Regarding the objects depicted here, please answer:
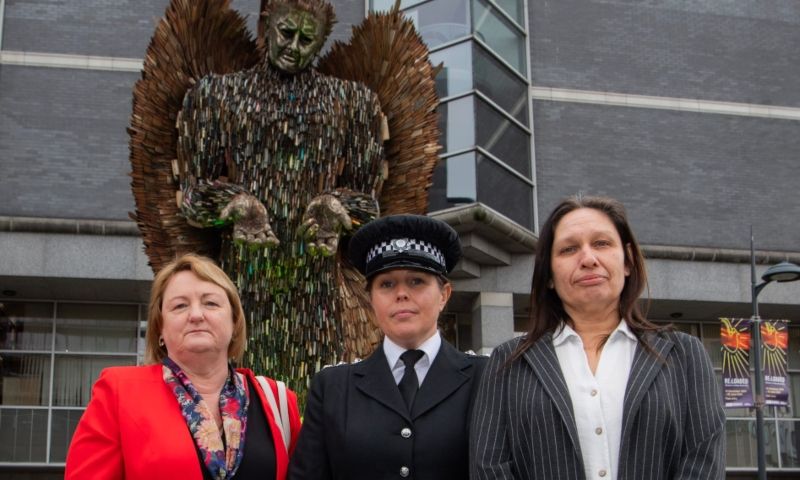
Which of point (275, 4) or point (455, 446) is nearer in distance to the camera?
point (455, 446)

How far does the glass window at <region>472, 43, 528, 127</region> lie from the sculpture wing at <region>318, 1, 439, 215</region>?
1076 cm

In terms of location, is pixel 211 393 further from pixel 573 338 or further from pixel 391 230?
pixel 573 338

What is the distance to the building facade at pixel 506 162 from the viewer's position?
49.7ft

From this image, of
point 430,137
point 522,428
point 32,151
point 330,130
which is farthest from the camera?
point 32,151

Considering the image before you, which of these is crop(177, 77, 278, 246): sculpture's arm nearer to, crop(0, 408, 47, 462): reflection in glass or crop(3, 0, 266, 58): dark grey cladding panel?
crop(3, 0, 266, 58): dark grey cladding panel

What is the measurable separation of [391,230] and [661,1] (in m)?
16.5

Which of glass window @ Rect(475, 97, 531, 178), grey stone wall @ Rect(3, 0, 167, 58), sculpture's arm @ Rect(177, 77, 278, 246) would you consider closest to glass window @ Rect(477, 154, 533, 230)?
glass window @ Rect(475, 97, 531, 178)

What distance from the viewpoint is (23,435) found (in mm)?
15984

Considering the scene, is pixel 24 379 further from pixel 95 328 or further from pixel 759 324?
pixel 759 324

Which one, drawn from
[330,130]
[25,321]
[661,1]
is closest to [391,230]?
[330,130]

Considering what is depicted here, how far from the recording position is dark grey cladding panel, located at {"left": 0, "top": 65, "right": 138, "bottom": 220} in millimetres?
15414

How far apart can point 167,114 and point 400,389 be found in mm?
2088

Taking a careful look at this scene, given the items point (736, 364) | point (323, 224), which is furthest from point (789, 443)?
point (323, 224)

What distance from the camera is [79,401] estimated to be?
1633 centimetres
